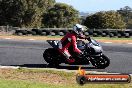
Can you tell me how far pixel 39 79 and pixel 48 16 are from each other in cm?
8621

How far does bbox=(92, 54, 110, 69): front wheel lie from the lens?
1340 centimetres

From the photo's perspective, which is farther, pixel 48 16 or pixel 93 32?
pixel 48 16

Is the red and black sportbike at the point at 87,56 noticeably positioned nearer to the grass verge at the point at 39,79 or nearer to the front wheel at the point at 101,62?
the front wheel at the point at 101,62

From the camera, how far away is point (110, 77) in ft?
22.1

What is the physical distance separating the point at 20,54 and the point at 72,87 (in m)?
7.92

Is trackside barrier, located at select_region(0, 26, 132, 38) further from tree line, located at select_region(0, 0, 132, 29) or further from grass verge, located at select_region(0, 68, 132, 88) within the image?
tree line, located at select_region(0, 0, 132, 29)

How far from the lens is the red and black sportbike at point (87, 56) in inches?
528

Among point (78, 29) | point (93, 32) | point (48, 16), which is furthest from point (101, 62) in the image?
point (48, 16)

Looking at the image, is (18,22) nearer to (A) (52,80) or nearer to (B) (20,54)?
(B) (20,54)

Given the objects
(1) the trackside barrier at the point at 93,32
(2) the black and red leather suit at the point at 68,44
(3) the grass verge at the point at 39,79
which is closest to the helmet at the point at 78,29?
(2) the black and red leather suit at the point at 68,44

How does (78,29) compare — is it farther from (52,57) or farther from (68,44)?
(52,57)

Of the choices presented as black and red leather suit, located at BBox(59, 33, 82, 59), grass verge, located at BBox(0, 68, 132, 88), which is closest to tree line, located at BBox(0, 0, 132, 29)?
black and red leather suit, located at BBox(59, 33, 82, 59)

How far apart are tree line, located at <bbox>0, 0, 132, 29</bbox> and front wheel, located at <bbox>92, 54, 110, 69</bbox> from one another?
2297 inches

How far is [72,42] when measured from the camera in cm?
1346
